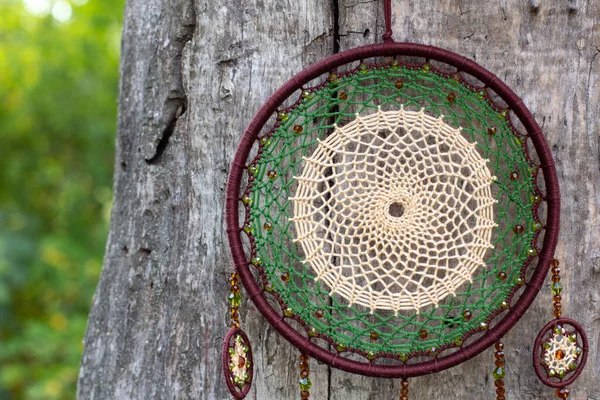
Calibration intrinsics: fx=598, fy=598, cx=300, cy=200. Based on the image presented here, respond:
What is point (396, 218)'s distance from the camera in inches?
36.9

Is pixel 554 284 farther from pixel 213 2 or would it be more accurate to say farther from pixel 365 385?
pixel 213 2

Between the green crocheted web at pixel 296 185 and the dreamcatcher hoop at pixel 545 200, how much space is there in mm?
17

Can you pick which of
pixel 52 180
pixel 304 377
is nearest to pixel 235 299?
pixel 304 377

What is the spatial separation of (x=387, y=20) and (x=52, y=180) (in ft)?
6.20

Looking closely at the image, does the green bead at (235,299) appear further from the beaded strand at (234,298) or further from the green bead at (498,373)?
the green bead at (498,373)

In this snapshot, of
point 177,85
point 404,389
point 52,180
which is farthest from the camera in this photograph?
point 52,180

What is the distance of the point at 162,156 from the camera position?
106 cm

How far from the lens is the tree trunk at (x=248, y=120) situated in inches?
38.9

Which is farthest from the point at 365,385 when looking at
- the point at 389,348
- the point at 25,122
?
the point at 25,122

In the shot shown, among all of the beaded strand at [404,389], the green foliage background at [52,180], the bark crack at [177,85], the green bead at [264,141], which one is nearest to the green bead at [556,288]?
the beaded strand at [404,389]

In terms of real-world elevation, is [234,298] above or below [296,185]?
below

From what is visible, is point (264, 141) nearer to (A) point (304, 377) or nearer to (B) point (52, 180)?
(A) point (304, 377)

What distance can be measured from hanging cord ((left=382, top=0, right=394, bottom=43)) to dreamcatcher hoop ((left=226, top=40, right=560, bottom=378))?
0.02 metres

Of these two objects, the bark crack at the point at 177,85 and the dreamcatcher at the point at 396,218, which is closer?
the dreamcatcher at the point at 396,218
